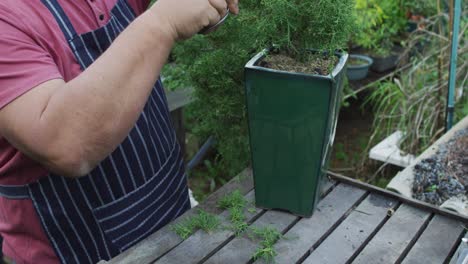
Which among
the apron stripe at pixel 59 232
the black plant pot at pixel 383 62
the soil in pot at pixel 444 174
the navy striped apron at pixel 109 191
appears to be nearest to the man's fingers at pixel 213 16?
the navy striped apron at pixel 109 191

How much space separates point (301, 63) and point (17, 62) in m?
0.58

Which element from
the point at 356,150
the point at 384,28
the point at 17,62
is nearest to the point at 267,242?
the point at 17,62

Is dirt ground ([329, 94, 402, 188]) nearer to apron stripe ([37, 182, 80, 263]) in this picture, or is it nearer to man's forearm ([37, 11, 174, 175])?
apron stripe ([37, 182, 80, 263])

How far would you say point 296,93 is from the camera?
100 centimetres

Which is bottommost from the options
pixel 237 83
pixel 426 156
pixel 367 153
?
pixel 367 153

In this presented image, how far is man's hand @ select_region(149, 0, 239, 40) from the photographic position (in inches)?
32.8

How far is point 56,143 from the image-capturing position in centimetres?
76

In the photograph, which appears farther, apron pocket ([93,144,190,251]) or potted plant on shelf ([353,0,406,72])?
potted plant on shelf ([353,0,406,72])

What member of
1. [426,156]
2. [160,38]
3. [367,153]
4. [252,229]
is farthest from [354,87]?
[160,38]

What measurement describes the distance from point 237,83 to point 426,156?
875 millimetres

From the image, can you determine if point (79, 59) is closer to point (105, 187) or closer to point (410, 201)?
point (105, 187)

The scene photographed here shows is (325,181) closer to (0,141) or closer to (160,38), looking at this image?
(160,38)

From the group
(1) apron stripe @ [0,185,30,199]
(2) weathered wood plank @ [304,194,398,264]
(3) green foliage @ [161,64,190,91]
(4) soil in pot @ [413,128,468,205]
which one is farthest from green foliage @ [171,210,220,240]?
(3) green foliage @ [161,64,190,91]

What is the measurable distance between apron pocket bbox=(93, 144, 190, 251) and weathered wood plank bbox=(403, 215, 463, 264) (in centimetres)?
60
